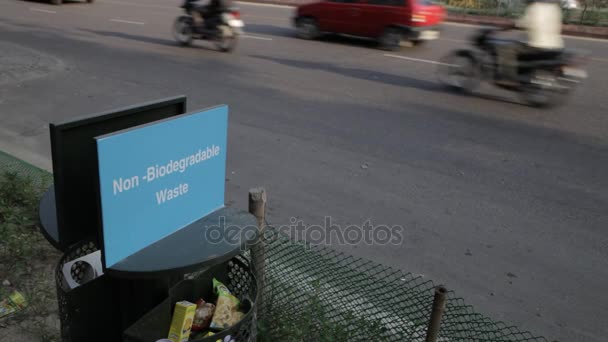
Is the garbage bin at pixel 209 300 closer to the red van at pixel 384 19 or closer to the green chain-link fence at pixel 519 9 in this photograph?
the red van at pixel 384 19

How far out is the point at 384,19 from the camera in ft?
47.5

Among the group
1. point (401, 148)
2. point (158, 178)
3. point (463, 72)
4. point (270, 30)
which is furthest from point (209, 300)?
point (270, 30)

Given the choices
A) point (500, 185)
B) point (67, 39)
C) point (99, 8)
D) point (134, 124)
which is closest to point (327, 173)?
point (500, 185)

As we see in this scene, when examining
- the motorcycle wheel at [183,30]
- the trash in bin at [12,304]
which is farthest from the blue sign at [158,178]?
the motorcycle wheel at [183,30]

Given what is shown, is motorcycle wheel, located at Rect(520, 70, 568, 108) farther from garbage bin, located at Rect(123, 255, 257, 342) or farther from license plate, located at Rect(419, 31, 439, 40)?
garbage bin, located at Rect(123, 255, 257, 342)

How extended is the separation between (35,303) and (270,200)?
2758mm

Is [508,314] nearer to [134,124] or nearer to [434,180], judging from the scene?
[434,180]

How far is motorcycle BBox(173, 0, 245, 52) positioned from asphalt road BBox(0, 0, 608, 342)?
1.16ft

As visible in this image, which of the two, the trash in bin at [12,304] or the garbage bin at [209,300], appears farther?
the trash in bin at [12,304]

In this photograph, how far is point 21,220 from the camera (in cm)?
454

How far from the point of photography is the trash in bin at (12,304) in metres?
3.59

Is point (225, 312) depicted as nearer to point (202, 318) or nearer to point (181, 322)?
point (202, 318)

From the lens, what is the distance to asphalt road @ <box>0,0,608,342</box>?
4.85 metres

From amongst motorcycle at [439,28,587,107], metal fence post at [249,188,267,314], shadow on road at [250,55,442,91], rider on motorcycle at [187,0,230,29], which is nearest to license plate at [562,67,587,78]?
motorcycle at [439,28,587,107]
